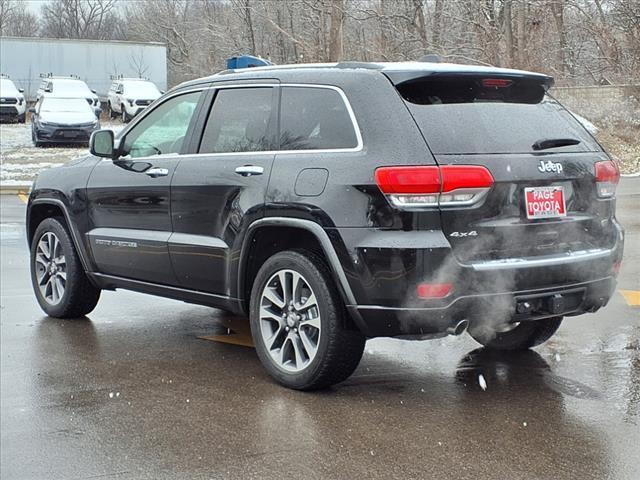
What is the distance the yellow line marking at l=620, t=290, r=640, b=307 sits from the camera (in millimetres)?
7169

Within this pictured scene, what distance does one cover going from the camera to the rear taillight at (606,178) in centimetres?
498

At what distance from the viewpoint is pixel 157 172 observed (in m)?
5.87

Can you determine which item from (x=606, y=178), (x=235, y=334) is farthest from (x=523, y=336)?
(x=235, y=334)

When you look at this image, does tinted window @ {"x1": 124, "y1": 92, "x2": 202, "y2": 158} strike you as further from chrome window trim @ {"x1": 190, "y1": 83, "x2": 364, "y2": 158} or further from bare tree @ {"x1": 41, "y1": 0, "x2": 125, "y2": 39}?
bare tree @ {"x1": 41, "y1": 0, "x2": 125, "y2": 39}

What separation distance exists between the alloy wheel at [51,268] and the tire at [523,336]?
10.5 feet

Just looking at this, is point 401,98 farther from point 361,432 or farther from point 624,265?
point 624,265

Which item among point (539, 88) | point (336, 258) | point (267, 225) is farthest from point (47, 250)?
point (539, 88)

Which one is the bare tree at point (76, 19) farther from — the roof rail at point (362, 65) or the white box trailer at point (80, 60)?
the roof rail at point (362, 65)

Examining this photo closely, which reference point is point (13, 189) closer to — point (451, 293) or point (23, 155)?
point (23, 155)

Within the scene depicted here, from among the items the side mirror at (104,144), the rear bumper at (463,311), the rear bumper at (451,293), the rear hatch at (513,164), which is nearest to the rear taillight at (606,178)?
the rear hatch at (513,164)

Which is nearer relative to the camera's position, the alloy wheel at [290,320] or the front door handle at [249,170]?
the alloy wheel at [290,320]

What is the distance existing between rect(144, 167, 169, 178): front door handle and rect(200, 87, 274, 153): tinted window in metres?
0.33

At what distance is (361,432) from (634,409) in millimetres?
1448

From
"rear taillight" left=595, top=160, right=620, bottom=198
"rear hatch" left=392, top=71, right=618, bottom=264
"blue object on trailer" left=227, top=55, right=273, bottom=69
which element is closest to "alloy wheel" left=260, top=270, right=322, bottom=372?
"rear hatch" left=392, top=71, right=618, bottom=264
